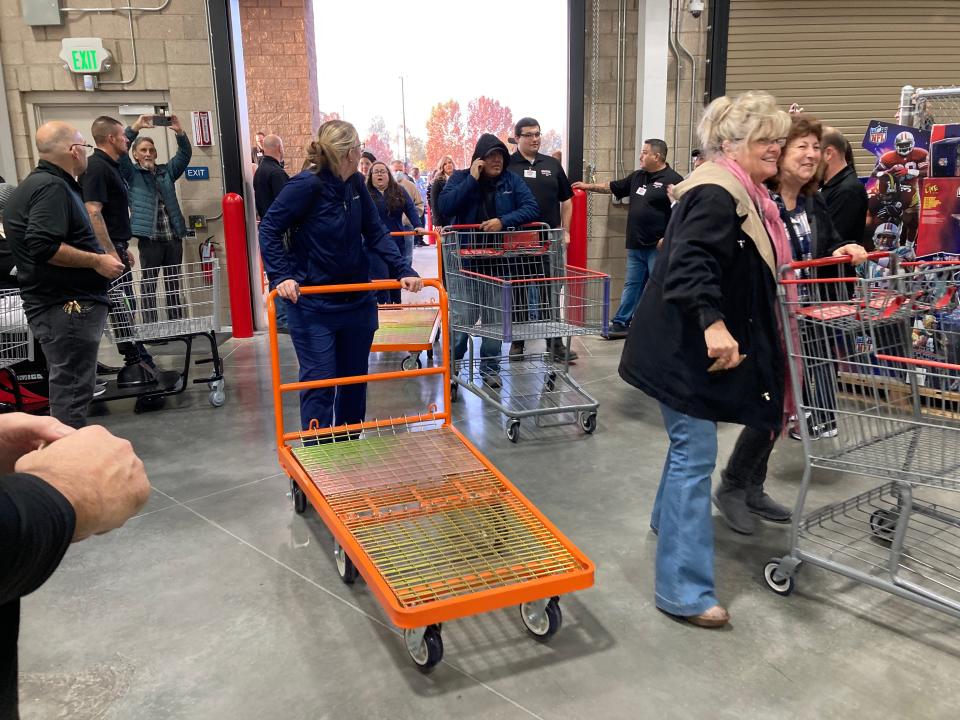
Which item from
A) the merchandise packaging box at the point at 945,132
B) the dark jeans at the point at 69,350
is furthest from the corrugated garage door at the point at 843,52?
the dark jeans at the point at 69,350

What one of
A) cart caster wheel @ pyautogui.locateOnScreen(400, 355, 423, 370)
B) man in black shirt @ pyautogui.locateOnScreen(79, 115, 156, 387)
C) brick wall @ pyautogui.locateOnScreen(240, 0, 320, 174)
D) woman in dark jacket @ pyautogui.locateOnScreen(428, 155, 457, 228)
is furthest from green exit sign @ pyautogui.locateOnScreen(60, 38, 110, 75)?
brick wall @ pyautogui.locateOnScreen(240, 0, 320, 174)

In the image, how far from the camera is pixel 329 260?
3754 mm

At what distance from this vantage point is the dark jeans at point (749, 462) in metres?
3.45

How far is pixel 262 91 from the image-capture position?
44.3ft

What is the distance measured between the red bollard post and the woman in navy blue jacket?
3.97 m

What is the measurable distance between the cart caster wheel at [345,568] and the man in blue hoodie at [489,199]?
8.24ft

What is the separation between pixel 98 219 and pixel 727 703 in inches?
206

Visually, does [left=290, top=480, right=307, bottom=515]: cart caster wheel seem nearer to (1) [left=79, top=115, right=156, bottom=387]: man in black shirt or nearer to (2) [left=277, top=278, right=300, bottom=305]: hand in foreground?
(2) [left=277, top=278, right=300, bottom=305]: hand in foreground

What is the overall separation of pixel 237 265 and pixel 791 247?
19.2ft

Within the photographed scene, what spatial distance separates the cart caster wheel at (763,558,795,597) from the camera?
2.96m

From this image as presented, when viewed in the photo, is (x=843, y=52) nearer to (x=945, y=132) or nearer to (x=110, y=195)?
(x=945, y=132)

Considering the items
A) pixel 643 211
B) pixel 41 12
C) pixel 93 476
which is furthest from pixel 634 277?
pixel 93 476

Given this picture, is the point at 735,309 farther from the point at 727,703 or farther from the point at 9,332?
the point at 9,332

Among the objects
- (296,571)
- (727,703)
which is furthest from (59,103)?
(727,703)
